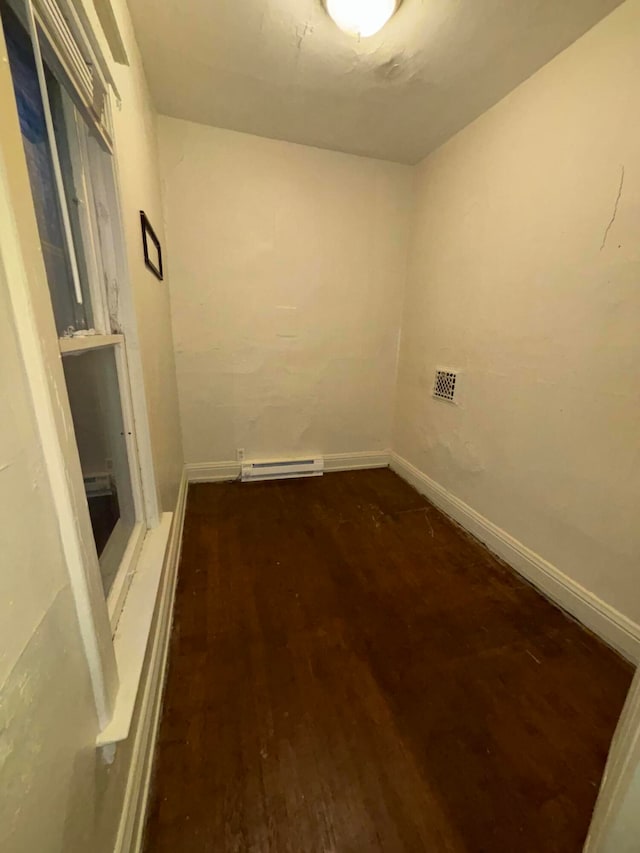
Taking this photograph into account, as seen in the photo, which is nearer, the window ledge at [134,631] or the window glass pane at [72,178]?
the window ledge at [134,631]

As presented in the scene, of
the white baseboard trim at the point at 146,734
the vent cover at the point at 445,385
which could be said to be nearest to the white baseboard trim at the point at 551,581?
the vent cover at the point at 445,385

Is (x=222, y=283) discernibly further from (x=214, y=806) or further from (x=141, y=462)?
(x=214, y=806)

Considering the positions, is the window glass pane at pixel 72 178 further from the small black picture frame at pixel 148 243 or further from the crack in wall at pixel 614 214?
the crack in wall at pixel 614 214

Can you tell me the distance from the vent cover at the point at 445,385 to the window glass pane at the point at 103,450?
1.92 metres

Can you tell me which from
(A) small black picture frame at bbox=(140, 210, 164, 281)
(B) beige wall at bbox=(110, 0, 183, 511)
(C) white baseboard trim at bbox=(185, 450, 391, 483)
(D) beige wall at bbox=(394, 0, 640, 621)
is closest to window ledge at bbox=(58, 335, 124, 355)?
(B) beige wall at bbox=(110, 0, 183, 511)

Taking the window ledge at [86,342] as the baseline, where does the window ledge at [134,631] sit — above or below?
below

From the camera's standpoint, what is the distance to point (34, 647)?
46cm

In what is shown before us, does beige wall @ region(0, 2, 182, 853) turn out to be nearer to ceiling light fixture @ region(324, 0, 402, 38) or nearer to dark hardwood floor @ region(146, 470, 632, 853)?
dark hardwood floor @ region(146, 470, 632, 853)

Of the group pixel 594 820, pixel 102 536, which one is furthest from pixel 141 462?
pixel 594 820

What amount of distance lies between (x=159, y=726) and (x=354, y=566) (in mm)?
1037

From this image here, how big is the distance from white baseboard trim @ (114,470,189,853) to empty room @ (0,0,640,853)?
11 millimetres

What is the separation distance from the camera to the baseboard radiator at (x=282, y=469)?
2.72 m

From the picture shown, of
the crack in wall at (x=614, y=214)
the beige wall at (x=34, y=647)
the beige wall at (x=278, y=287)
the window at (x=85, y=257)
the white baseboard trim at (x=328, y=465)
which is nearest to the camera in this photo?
the beige wall at (x=34, y=647)

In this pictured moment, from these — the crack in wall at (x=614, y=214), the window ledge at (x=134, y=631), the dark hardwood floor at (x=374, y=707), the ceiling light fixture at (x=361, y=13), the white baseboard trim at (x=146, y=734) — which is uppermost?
the ceiling light fixture at (x=361, y=13)
